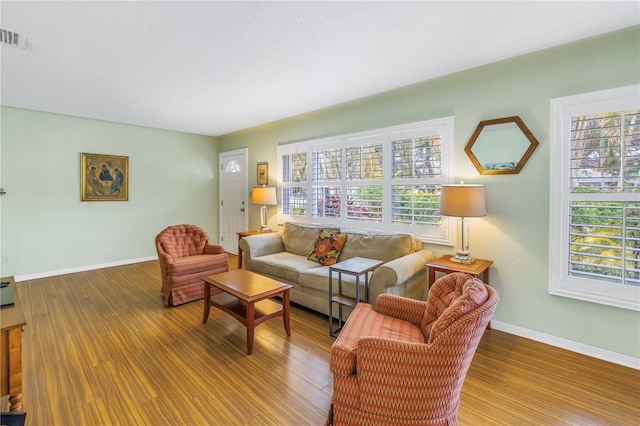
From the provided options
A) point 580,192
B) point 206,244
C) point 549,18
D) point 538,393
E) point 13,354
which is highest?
point 549,18

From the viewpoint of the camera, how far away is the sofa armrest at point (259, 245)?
3941 mm

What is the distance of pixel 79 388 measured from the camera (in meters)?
1.98

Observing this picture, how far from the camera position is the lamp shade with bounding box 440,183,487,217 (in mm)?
2629

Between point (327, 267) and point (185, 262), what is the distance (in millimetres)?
1689

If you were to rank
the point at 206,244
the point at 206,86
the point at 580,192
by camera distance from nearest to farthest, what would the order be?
the point at 580,192 → the point at 206,86 → the point at 206,244

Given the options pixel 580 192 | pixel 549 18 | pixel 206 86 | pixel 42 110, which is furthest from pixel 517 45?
pixel 42 110

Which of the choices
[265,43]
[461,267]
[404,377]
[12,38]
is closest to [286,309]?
[404,377]

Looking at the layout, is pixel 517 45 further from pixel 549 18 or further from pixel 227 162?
pixel 227 162

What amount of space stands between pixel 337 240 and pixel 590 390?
2.44m

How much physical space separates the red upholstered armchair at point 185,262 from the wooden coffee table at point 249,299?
2.18 ft

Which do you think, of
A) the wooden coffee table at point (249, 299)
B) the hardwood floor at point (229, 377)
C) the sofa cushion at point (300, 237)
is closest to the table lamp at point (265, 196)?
the sofa cushion at point (300, 237)

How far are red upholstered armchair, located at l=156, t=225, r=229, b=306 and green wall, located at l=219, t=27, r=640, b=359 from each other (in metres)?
2.70

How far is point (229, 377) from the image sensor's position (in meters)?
2.11

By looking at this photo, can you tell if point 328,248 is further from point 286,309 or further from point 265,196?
point 265,196
